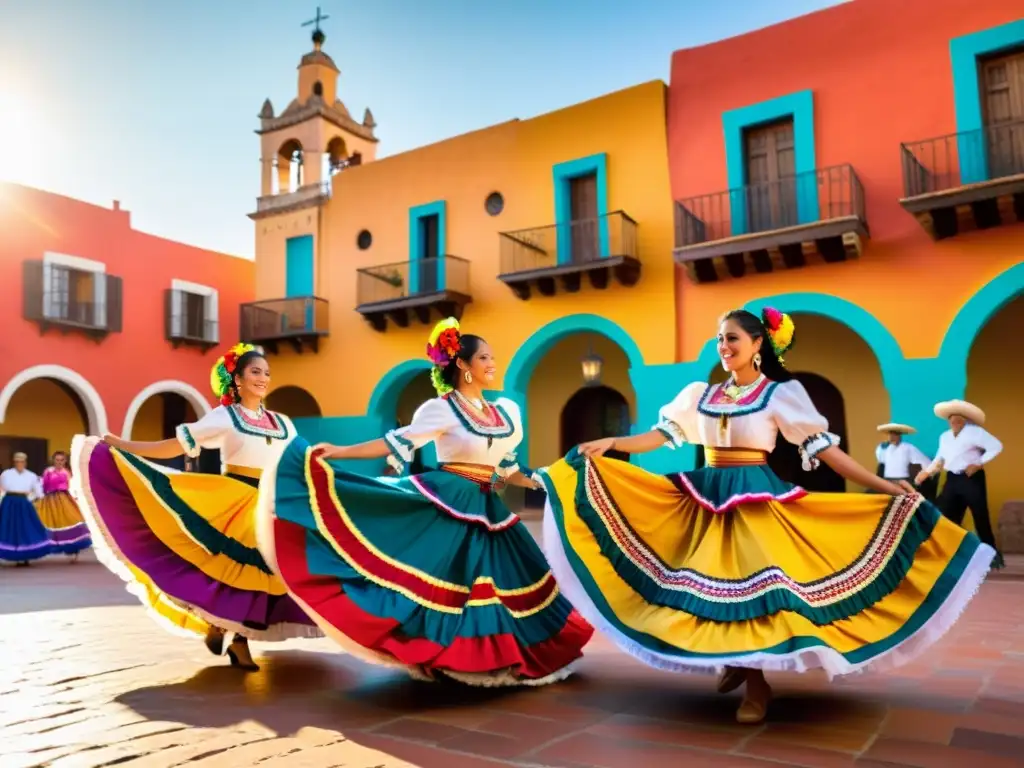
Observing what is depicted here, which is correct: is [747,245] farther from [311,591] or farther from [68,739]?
[68,739]

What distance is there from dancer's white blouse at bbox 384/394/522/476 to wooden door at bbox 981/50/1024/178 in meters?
8.82

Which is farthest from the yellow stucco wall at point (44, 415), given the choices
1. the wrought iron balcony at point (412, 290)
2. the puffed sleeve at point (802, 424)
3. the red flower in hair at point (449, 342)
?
the puffed sleeve at point (802, 424)

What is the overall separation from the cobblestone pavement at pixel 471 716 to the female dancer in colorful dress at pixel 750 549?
27 centimetres

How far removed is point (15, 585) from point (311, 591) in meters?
6.95

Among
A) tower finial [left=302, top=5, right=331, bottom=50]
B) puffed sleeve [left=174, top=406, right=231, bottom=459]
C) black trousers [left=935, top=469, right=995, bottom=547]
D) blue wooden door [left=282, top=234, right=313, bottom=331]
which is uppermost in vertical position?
tower finial [left=302, top=5, right=331, bottom=50]

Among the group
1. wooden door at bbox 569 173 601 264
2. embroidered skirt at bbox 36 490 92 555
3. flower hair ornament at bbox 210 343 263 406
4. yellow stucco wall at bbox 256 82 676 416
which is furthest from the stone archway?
flower hair ornament at bbox 210 343 263 406

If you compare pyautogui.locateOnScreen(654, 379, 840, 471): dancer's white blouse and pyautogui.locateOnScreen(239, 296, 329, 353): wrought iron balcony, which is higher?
pyautogui.locateOnScreen(239, 296, 329, 353): wrought iron balcony

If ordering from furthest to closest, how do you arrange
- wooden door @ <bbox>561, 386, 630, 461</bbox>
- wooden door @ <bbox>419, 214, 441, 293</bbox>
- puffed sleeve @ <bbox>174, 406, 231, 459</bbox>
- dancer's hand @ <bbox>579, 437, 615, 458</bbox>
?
1. wooden door @ <bbox>561, 386, 630, 461</bbox>
2. wooden door @ <bbox>419, 214, 441, 293</bbox>
3. puffed sleeve @ <bbox>174, 406, 231, 459</bbox>
4. dancer's hand @ <bbox>579, 437, 615, 458</bbox>

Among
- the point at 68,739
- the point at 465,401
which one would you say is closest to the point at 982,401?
the point at 465,401

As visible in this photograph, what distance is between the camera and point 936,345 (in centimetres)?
1109

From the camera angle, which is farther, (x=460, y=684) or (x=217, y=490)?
(x=217, y=490)

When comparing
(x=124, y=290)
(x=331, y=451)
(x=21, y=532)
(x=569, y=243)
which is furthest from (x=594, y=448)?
(x=124, y=290)

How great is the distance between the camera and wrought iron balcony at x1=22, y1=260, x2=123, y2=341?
16.4 meters

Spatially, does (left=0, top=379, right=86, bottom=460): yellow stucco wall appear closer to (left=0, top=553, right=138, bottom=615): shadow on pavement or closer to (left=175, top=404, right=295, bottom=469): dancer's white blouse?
(left=0, top=553, right=138, bottom=615): shadow on pavement
